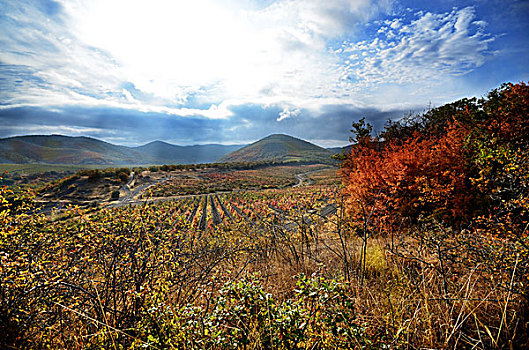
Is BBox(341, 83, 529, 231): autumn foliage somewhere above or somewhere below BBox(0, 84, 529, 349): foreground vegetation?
above

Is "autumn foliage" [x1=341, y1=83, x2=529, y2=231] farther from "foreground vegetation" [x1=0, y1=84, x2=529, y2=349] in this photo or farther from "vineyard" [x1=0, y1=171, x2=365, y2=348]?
"vineyard" [x1=0, y1=171, x2=365, y2=348]

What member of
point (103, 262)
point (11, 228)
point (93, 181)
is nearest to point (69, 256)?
point (11, 228)

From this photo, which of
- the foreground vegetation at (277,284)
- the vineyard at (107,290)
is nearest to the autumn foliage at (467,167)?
the foreground vegetation at (277,284)

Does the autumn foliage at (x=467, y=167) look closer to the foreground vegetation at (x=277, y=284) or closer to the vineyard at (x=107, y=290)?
the foreground vegetation at (x=277, y=284)

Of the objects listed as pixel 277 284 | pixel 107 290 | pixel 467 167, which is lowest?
pixel 277 284

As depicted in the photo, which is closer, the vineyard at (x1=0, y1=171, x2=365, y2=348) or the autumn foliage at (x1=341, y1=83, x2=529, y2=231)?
the vineyard at (x1=0, y1=171, x2=365, y2=348)

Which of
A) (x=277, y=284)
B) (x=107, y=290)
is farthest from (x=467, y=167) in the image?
(x=107, y=290)

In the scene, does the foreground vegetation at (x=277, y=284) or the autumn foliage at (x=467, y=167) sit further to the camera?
the autumn foliage at (x=467, y=167)

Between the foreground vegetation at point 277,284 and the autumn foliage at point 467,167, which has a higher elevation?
the autumn foliage at point 467,167

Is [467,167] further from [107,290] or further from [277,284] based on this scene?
[107,290]

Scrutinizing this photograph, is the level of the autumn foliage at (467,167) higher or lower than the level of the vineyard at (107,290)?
higher

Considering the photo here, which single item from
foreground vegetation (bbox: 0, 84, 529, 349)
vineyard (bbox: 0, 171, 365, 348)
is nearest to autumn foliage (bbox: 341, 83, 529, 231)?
foreground vegetation (bbox: 0, 84, 529, 349)

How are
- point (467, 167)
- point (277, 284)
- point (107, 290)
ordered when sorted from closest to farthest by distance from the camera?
1. point (107, 290)
2. point (277, 284)
3. point (467, 167)

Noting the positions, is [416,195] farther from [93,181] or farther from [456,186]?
[93,181]
